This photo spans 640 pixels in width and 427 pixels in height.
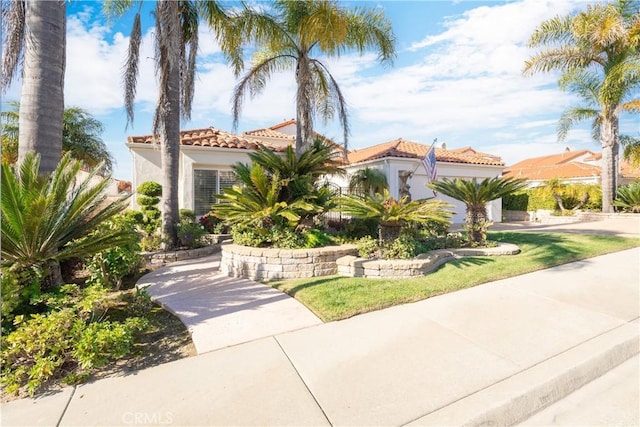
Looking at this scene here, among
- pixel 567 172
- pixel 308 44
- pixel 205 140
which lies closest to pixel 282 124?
pixel 205 140

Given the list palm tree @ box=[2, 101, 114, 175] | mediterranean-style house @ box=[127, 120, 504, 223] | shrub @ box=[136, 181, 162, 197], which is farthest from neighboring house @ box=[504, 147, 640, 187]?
palm tree @ box=[2, 101, 114, 175]

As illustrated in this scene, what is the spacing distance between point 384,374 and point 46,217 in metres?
4.35

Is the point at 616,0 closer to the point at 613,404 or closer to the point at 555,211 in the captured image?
the point at 555,211

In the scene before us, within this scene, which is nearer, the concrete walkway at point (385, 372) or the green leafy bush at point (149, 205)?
the concrete walkway at point (385, 372)

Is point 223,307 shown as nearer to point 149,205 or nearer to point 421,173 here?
point 149,205

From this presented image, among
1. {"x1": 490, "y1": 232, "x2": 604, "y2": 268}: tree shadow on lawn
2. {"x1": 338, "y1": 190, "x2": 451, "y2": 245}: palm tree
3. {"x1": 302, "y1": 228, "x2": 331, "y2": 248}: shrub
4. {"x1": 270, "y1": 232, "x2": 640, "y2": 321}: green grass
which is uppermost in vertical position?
{"x1": 338, "y1": 190, "x2": 451, "y2": 245}: palm tree

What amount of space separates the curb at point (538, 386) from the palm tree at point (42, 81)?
6.17 metres

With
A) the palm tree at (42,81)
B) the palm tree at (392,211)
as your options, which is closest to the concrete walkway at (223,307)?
the palm tree at (392,211)

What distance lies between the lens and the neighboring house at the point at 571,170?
24777mm

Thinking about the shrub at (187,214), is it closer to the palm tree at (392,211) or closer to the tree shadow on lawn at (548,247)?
the palm tree at (392,211)

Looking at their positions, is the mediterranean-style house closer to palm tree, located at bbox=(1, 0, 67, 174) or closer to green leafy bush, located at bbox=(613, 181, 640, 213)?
palm tree, located at bbox=(1, 0, 67, 174)

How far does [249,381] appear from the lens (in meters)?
2.91

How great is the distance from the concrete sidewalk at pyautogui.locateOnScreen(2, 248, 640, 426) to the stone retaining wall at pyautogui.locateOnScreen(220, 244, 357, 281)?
2146 mm

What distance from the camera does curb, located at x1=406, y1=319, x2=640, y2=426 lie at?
2.49 meters
